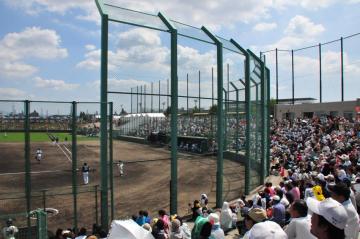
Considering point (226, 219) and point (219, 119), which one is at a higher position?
point (219, 119)

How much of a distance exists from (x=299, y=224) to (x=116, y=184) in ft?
44.2

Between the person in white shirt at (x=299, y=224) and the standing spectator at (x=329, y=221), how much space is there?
1.30m

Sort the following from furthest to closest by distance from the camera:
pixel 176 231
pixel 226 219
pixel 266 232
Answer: pixel 226 219, pixel 176 231, pixel 266 232

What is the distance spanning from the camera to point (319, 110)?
49.4 metres

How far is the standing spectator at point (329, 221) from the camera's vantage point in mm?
3254

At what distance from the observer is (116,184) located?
17328mm

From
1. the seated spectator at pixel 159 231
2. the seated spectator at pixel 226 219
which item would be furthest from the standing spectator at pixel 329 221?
the seated spectator at pixel 226 219

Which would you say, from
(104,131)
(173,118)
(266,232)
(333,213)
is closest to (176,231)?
(104,131)

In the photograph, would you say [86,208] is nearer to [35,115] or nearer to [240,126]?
[35,115]

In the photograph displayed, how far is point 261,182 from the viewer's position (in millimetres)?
18547

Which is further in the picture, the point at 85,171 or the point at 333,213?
the point at 85,171

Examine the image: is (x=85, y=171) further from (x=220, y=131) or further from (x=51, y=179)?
(x=220, y=131)

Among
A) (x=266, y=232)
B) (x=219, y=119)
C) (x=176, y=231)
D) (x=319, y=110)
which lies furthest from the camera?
(x=319, y=110)

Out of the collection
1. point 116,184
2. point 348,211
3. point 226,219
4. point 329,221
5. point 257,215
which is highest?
point 329,221
